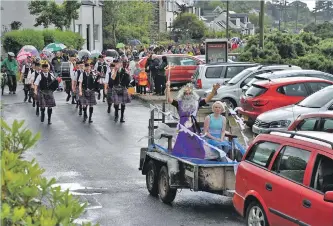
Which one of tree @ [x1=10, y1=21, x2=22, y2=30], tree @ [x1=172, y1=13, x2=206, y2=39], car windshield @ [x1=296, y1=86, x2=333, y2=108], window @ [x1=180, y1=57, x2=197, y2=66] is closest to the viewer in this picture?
car windshield @ [x1=296, y1=86, x2=333, y2=108]

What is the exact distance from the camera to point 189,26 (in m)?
90.5

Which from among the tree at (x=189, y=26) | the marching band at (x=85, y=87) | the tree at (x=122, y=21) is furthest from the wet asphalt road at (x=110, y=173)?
the tree at (x=189, y=26)

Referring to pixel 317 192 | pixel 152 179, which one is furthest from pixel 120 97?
pixel 317 192

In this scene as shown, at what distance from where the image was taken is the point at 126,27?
72125 mm

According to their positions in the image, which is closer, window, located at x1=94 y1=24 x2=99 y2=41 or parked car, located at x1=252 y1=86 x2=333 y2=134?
parked car, located at x1=252 y1=86 x2=333 y2=134

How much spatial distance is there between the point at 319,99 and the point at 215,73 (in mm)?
9269

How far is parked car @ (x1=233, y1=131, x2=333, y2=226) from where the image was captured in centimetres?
766

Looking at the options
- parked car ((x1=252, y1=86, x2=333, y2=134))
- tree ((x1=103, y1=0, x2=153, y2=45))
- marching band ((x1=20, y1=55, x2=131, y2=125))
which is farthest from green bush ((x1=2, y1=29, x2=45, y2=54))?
parked car ((x1=252, y1=86, x2=333, y2=134))

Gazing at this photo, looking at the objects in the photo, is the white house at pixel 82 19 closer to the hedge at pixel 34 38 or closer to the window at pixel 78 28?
the window at pixel 78 28

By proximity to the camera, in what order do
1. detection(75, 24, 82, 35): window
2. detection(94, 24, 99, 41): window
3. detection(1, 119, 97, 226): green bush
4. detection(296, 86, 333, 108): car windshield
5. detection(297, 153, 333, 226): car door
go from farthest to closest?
detection(94, 24, 99, 41): window, detection(75, 24, 82, 35): window, detection(296, 86, 333, 108): car windshield, detection(297, 153, 333, 226): car door, detection(1, 119, 97, 226): green bush

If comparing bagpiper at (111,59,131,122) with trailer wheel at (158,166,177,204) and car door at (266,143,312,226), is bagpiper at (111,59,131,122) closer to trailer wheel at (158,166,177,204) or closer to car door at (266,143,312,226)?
trailer wheel at (158,166,177,204)

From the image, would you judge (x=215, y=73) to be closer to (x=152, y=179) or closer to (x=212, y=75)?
(x=212, y=75)

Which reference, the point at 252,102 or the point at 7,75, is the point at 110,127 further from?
the point at 7,75

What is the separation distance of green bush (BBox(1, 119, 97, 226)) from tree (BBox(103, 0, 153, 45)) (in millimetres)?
64436
